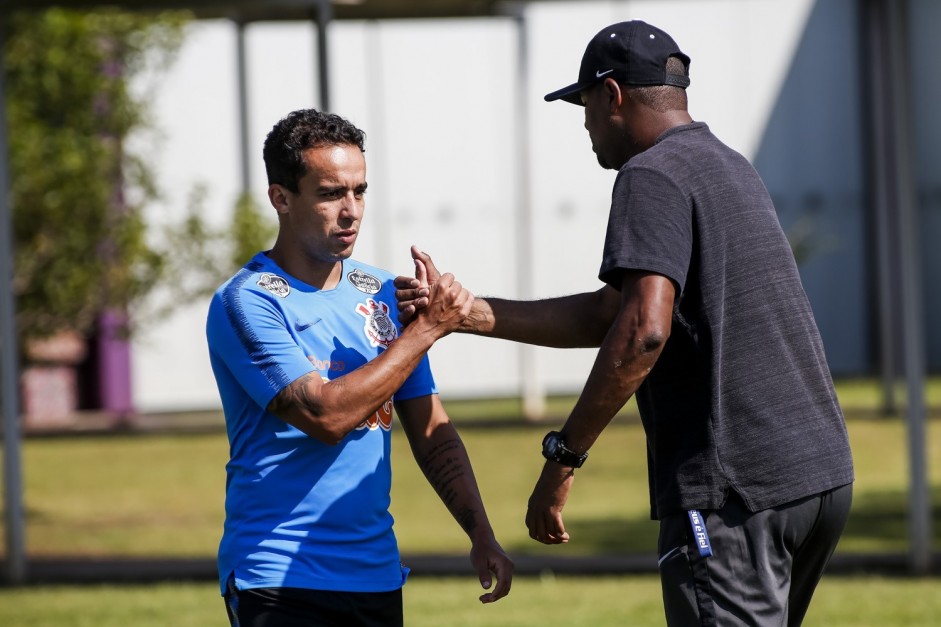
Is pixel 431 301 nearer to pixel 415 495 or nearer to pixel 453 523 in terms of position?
pixel 453 523

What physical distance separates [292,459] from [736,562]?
1127 millimetres

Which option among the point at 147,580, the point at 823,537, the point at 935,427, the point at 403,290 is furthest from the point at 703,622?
the point at 935,427

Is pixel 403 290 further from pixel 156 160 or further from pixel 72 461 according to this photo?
pixel 72 461

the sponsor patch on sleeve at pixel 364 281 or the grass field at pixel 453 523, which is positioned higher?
the sponsor patch on sleeve at pixel 364 281

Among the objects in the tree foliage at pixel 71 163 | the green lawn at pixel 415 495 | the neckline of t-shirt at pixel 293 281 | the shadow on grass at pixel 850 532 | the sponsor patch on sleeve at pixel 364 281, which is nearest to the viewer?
the neckline of t-shirt at pixel 293 281

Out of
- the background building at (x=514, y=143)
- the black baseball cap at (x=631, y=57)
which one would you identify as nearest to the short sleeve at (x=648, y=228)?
the black baseball cap at (x=631, y=57)

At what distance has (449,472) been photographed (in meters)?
3.61

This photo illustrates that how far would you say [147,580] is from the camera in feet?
28.2

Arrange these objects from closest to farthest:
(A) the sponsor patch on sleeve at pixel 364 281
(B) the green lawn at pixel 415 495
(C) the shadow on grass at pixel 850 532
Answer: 1. (A) the sponsor patch on sleeve at pixel 364 281
2. (C) the shadow on grass at pixel 850 532
3. (B) the green lawn at pixel 415 495

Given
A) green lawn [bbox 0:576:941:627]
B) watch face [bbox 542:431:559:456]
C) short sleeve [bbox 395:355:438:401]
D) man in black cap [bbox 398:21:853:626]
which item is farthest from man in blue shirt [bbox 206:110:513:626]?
green lawn [bbox 0:576:941:627]

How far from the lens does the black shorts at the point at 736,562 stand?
3.28m

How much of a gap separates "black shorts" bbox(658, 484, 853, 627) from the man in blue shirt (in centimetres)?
45

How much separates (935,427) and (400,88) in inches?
453

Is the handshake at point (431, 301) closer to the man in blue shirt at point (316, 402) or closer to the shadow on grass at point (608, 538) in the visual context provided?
the man in blue shirt at point (316, 402)
